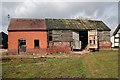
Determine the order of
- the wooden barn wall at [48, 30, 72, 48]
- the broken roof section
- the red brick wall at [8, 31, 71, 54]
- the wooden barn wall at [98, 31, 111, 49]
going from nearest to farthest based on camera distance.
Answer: the red brick wall at [8, 31, 71, 54] → the wooden barn wall at [48, 30, 72, 48] → the broken roof section → the wooden barn wall at [98, 31, 111, 49]

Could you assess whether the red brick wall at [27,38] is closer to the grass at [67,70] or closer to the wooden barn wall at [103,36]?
the wooden barn wall at [103,36]

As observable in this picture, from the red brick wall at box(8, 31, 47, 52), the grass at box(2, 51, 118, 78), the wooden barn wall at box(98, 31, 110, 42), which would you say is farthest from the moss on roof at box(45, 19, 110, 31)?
the grass at box(2, 51, 118, 78)

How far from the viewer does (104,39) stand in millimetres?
37469

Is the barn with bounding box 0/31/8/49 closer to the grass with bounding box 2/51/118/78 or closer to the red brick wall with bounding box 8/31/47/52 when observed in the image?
the red brick wall with bounding box 8/31/47/52

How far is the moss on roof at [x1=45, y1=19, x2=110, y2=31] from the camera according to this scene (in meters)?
36.2

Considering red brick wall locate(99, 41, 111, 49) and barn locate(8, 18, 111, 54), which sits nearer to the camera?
barn locate(8, 18, 111, 54)

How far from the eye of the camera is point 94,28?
3734cm

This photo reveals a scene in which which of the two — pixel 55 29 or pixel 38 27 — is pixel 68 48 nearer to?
pixel 55 29

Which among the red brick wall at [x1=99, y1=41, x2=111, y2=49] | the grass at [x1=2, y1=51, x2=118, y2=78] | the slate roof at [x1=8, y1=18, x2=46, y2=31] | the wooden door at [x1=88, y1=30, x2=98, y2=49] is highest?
the slate roof at [x1=8, y1=18, x2=46, y2=31]

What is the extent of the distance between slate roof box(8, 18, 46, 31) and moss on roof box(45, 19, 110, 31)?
1.13 metres

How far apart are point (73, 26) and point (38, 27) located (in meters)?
5.89

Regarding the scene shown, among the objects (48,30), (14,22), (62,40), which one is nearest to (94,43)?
(62,40)

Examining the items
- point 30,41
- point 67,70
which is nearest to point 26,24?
point 30,41

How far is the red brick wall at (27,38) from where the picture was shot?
34094mm
